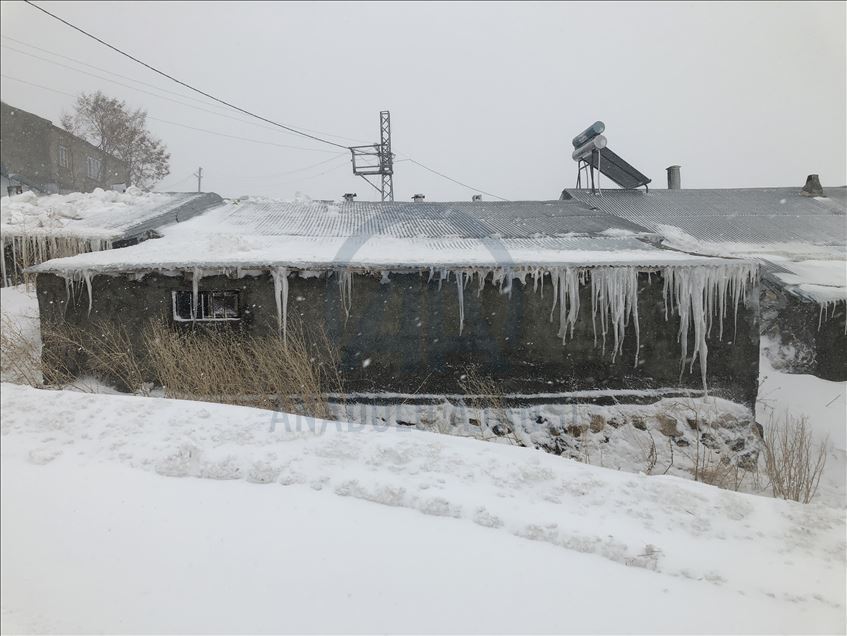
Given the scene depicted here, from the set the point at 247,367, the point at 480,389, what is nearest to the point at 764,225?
the point at 480,389

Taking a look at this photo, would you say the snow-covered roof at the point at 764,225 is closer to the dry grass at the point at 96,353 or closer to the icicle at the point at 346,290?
the icicle at the point at 346,290

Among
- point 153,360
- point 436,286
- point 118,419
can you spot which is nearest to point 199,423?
point 118,419

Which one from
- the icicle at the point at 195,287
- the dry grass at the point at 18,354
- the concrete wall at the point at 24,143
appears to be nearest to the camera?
the concrete wall at the point at 24,143

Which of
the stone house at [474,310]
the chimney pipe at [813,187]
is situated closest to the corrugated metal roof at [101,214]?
the stone house at [474,310]

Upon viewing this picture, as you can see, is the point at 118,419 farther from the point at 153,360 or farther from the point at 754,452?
the point at 754,452

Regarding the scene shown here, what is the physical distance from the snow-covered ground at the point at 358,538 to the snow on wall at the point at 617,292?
9.96ft

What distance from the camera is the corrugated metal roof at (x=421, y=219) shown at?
316 inches

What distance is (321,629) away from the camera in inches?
78.3

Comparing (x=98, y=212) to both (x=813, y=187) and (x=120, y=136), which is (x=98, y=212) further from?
(x=813, y=187)

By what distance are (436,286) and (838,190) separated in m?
15.6

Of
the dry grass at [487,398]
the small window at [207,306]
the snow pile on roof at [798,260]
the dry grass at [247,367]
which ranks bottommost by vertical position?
the dry grass at [487,398]

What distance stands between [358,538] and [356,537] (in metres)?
0.01

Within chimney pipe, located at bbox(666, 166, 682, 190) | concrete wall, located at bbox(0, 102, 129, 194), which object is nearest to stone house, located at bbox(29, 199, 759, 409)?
concrete wall, located at bbox(0, 102, 129, 194)

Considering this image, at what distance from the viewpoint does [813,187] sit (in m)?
14.1
